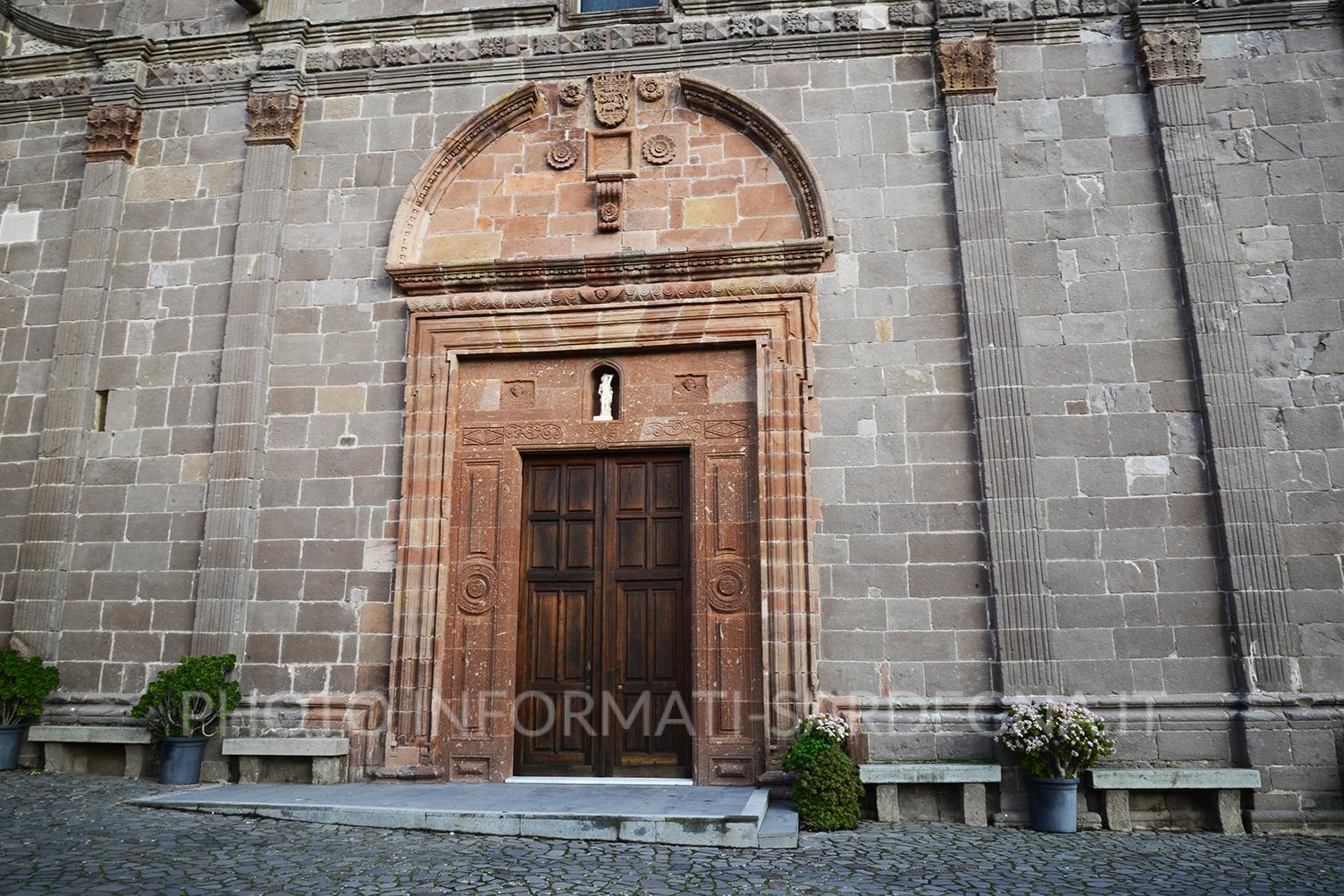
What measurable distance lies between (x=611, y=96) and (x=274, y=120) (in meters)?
3.52

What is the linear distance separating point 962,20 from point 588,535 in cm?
609

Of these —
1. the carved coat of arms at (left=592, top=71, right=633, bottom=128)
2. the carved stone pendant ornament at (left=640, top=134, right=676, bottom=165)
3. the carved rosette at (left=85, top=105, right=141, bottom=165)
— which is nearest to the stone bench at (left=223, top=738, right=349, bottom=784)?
the carved stone pendant ornament at (left=640, top=134, right=676, bottom=165)

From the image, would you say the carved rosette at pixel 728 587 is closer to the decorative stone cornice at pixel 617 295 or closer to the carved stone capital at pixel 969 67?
the decorative stone cornice at pixel 617 295

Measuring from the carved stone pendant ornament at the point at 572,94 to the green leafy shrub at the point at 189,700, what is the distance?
6.26 meters

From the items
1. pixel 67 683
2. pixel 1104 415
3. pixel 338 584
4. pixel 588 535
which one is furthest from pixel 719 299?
pixel 67 683

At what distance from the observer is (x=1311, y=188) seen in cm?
806

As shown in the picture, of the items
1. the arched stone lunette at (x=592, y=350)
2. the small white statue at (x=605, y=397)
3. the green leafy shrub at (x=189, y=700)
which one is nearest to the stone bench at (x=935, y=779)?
the arched stone lunette at (x=592, y=350)

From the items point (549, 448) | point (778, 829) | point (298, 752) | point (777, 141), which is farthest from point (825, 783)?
point (777, 141)

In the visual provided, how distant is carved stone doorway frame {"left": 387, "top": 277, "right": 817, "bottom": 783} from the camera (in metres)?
7.69

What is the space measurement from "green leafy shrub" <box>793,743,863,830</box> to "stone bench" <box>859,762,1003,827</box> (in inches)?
11.9

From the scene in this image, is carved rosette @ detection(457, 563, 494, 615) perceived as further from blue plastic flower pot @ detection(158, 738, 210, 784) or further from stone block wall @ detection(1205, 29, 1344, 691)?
stone block wall @ detection(1205, 29, 1344, 691)

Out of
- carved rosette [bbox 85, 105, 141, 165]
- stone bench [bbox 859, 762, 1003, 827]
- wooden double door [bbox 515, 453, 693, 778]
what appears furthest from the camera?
carved rosette [bbox 85, 105, 141, 165]

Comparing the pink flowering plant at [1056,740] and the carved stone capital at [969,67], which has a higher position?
the carved stone capital at [969,67]

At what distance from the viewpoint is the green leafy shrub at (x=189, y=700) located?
7773mm
